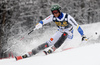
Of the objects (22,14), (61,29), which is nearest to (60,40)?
(61,29)

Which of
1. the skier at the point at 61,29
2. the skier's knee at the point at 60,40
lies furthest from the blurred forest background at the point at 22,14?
the skier's knee at the point at 60,40

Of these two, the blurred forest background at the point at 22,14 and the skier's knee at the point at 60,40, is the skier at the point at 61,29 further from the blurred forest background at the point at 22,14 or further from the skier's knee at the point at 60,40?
the blurred forest background at the point at 22,14

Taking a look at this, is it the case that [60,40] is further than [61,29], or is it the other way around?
[61,29]

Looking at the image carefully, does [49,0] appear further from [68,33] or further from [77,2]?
[68,33]

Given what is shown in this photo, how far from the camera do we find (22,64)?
333 cm

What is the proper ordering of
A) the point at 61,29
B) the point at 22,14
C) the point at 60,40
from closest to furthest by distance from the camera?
the point at 60,40 < the point at 61,29 < the point at 22,14

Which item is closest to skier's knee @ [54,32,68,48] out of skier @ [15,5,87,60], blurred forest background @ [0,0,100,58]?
skier @ [15,5,87,60]

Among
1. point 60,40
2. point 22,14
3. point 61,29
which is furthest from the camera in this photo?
point 22,14

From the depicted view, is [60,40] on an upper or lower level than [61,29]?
lower

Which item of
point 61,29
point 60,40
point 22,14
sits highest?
point 22,14

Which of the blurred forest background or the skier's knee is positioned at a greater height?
the blurred forest background

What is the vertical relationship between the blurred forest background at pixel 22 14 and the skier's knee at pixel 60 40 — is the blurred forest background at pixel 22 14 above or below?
above

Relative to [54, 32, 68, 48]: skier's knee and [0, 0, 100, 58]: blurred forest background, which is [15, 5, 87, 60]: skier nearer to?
[54, 32, 68, 48]: skier's knee

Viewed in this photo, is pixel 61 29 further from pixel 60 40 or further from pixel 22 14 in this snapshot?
pixel 22 14
